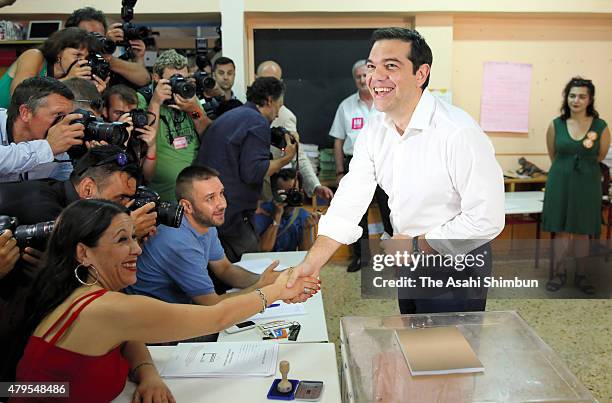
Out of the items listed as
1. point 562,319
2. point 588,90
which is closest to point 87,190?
point 562,319

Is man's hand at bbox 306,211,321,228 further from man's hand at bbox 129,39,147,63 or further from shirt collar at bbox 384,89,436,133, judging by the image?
shirt collar at bbox 384,89,436,133

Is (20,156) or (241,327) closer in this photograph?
(20,156)

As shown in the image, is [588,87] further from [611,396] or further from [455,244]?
[455,244]

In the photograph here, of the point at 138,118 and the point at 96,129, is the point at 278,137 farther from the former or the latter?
the point at 96,129

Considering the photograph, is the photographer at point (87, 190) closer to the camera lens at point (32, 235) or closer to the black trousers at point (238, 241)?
the camera lens at point (32, 235)

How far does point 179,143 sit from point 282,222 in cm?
112

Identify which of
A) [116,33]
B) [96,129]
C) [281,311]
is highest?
[116,33]

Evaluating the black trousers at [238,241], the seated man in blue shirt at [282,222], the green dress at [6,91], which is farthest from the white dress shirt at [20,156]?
the seated man in blue shirt at [282,222]

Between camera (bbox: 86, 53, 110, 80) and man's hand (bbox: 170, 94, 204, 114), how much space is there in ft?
1.53

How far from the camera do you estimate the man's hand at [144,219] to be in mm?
2047

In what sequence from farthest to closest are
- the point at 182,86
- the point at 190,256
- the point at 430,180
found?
the point at 182,86 → the point at 190,256 → the point at 430,180

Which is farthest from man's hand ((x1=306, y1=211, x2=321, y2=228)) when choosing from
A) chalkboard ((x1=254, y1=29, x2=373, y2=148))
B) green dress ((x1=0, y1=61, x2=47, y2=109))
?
green dress ((x1=0, y1=61, x2=47, y2=109))

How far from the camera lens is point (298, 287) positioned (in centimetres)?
201

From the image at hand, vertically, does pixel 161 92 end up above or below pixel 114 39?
below
